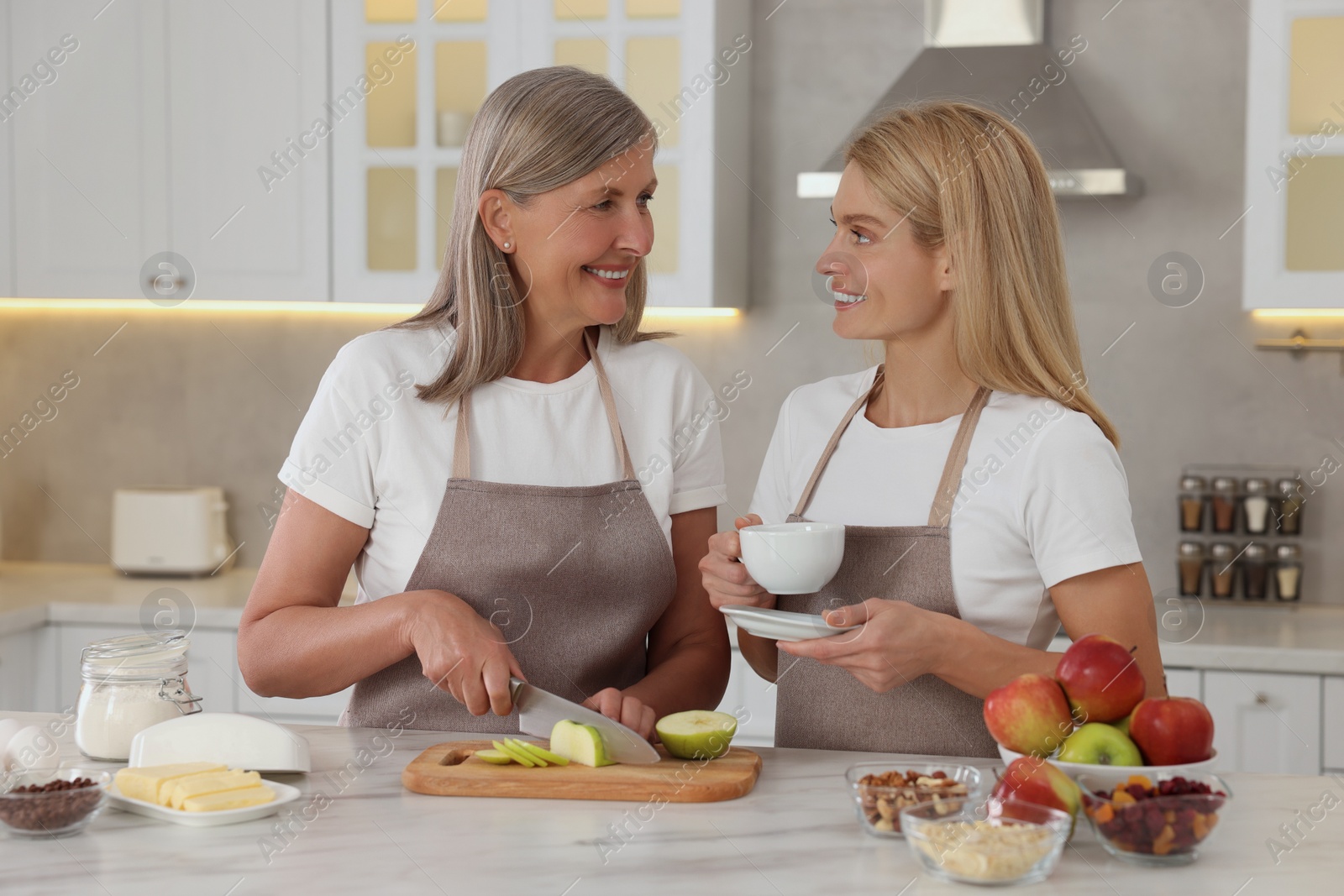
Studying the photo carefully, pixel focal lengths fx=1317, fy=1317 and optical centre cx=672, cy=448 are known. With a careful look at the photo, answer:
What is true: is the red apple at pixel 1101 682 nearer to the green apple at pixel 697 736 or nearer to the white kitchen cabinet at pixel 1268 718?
the green apple at pixel 697 736

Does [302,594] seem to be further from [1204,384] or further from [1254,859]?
[1204,384]

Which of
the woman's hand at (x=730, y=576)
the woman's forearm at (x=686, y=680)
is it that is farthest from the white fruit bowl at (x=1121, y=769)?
the woman's forearm at (x=686, y=680)

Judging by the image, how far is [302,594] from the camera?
4.84ft

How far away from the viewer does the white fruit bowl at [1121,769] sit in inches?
41.6

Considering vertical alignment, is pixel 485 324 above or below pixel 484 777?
above

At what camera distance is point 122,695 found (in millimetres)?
1313

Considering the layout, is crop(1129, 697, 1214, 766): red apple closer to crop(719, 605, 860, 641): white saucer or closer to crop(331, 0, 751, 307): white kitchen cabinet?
crop(719, 605, 860, 641): white saucer

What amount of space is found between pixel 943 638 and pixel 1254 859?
355 millimetres

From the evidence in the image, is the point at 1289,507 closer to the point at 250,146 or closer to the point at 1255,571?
the point at 1255,571

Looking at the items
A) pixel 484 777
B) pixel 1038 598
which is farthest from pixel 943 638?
pixel 484 777

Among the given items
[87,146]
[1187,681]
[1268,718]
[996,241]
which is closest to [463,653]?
[996,241]

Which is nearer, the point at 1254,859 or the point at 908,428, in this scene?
the point at 1254,859

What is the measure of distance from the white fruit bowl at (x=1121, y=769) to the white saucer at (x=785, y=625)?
265 millimetres

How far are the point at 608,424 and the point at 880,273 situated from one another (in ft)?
1.25
